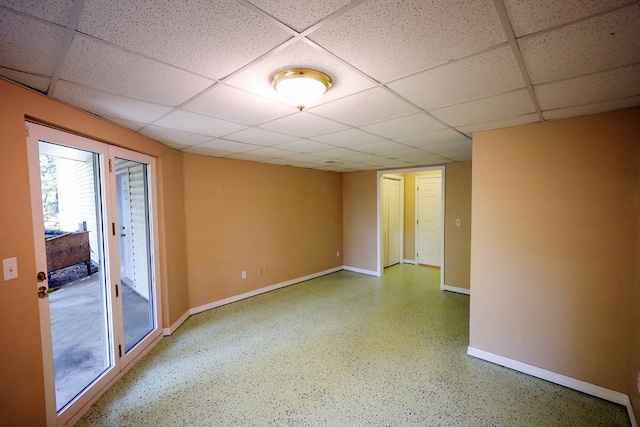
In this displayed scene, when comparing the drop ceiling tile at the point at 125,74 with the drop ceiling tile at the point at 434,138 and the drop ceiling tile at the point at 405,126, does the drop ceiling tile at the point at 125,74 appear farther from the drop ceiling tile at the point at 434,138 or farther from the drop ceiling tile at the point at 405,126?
the drop ceiling tile at the point at 434,138

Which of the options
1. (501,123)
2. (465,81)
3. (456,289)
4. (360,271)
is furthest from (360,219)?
(465,81)

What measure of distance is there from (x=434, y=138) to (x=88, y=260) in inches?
139

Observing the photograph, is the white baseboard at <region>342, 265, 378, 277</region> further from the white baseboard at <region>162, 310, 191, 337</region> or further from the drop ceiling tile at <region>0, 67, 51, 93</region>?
the drop ceiling tile at <region>0, 67, 51, 93</region>

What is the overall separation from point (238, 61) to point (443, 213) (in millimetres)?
4483

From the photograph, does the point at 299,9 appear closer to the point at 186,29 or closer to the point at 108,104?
the point at 186,29

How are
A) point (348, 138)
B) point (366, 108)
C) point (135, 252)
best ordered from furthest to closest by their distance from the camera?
point (135, 252), point (348, 138), point (366, 108)

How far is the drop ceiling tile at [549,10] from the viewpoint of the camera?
36.9 inches

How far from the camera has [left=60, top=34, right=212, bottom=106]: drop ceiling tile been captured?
3.98 feet

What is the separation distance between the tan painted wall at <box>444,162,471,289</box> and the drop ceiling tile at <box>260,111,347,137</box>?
10.2 ft

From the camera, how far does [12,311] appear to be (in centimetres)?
149

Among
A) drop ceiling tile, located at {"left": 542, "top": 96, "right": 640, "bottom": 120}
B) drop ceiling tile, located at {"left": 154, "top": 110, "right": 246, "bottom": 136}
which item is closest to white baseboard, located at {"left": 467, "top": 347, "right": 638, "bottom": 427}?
drop ceiling tile, located at {"left": 542, "top": 96, "right": 640, "bottom": 120}

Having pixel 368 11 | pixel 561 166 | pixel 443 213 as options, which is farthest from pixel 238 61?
pixel 443 213

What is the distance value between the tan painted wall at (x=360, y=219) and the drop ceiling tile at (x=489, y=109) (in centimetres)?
347

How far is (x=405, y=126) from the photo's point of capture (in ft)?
8.01
